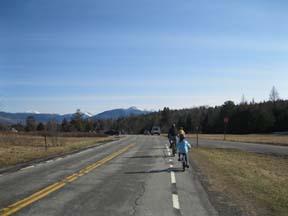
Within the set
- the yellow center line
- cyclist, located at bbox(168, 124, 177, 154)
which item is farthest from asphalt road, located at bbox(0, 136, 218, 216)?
cyclist, located at bbox(168, 124, 177, 154)

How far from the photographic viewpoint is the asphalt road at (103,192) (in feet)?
36.2

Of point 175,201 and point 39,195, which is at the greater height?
point 39,195

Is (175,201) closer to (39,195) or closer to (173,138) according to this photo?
(39,195)

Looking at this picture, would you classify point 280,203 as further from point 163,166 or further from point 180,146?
point 163,166

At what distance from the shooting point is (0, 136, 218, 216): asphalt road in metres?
11.0

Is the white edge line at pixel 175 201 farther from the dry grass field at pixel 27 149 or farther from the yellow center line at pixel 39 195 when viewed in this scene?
the dry grass field at pixel 27 149

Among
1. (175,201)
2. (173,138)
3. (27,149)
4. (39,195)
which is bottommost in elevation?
(175,201)

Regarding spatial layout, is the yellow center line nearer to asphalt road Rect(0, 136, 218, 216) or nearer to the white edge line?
asphalt road Rect(0, 136, 218, 216)

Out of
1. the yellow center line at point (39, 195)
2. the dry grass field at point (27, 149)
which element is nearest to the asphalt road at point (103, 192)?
the yellow center line at point (39, 195)

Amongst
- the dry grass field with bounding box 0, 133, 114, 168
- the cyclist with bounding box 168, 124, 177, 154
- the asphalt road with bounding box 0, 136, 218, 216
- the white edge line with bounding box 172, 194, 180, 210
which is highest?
the cyclist with bounding box 168, 124, 177, 154

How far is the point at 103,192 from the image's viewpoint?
548 inches

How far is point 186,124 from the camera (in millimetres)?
176625

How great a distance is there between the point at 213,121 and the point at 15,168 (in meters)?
131

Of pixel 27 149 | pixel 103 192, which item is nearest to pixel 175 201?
pixel 103 192
